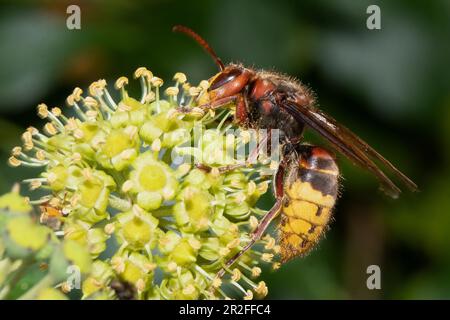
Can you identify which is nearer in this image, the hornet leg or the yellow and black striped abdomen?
the hornet leg

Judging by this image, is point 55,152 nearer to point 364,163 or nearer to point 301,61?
point 364,163

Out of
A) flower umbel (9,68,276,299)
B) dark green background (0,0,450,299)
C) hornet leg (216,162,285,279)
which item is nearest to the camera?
flower umbel (9,68,276,299)

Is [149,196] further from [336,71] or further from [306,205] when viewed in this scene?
[336,71]

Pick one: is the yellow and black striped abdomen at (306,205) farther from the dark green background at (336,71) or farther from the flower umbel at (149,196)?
the dark green background at (336,71)

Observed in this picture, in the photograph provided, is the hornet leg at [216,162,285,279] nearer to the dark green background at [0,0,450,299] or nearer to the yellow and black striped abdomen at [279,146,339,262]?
the yellow and black striped abdomen at [279,146,339,262]

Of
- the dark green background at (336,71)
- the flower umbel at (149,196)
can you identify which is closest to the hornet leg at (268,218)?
the flower umbel at (149,196)

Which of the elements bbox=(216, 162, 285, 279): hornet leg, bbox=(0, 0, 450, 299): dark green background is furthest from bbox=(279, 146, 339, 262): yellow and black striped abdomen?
bbox=(0, 0, 450, 299): dark green background
